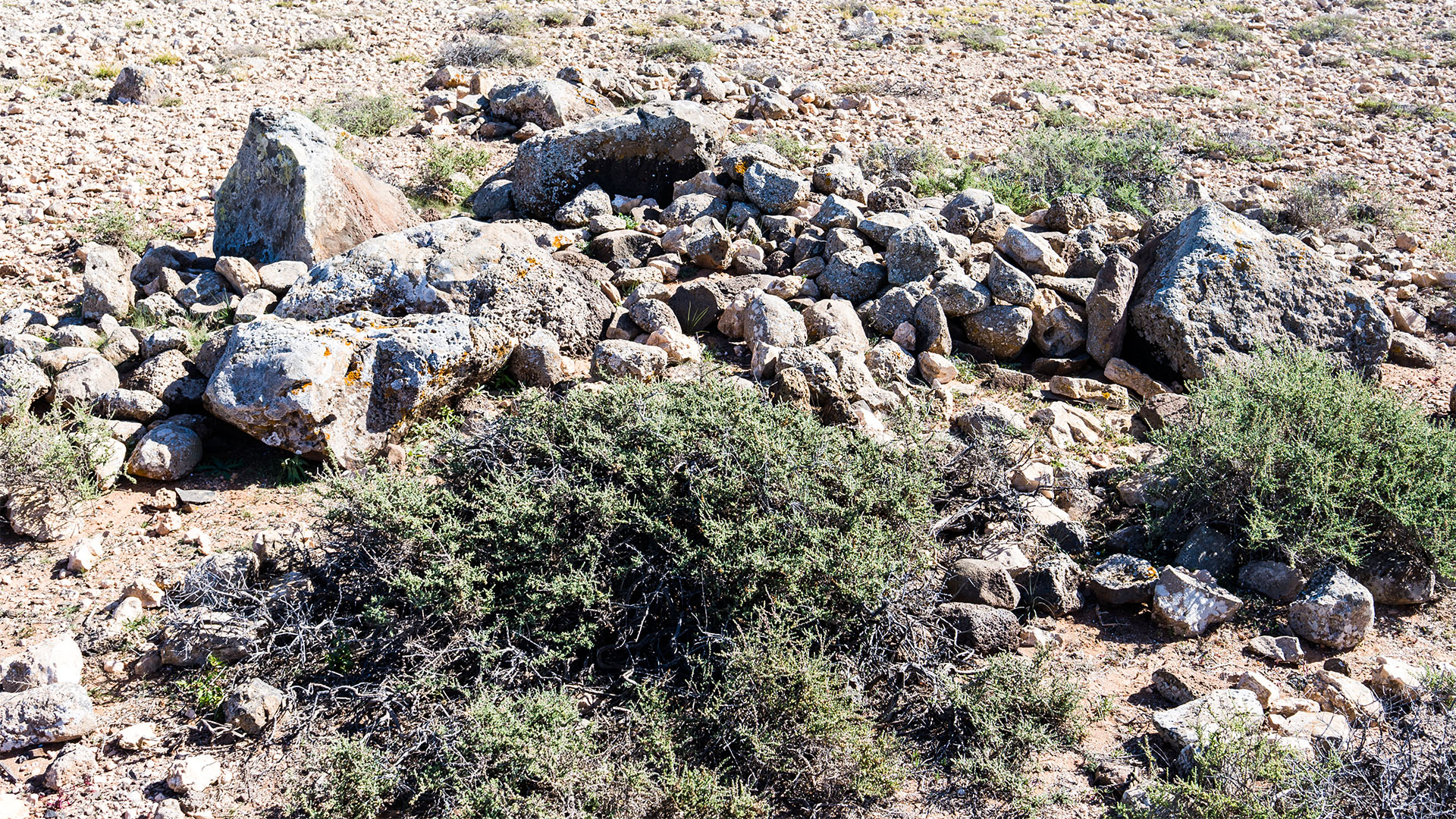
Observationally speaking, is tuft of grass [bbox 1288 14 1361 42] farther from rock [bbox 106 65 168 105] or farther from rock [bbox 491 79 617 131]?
rock [bbox 106 65 168 105]

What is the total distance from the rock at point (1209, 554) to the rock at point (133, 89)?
967 centimetres

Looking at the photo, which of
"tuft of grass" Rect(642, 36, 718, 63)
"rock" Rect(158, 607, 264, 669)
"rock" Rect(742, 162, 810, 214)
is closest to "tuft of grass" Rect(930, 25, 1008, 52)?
"tuft of grass" Rect(642, 36, 718, 63)

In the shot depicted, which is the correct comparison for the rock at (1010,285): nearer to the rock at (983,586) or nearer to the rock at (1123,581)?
the rock at (1123,581)

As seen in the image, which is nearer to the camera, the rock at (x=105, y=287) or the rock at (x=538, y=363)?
the rock at (x=538, y=363)

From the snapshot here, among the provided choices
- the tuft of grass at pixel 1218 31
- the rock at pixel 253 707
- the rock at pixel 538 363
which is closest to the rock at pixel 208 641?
the rock at pixel 253 707

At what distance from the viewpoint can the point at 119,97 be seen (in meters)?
9.01

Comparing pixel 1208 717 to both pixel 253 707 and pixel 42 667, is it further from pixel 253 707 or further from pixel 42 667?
pixel 42 667

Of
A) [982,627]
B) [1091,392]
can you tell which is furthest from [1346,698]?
[1091,392]

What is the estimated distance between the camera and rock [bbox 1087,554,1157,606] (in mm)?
4320

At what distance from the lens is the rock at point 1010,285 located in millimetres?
6348

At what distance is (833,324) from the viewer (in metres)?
5.97

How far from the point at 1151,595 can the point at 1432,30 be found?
17.9m

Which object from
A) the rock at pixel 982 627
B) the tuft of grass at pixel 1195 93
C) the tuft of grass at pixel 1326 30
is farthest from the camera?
the tuft of grass at pixel 1326 30

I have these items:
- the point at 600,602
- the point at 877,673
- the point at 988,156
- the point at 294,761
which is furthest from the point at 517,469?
the point at 988,156
